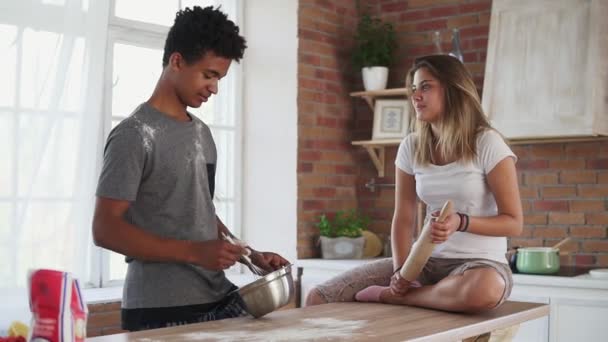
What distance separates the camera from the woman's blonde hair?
2.65 m

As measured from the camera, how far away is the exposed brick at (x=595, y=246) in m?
3.95

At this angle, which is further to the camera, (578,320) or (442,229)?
(578,320)

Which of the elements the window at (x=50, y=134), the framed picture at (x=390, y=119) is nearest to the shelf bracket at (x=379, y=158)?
the framed picture at (x=390, y=119)

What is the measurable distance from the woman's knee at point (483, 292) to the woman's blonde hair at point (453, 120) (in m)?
0.39

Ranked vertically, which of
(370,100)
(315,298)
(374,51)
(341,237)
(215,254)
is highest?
(374,51)

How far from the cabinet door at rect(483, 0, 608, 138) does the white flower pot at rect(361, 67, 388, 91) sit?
0.66m

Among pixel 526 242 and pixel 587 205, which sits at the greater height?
pixel 587 205

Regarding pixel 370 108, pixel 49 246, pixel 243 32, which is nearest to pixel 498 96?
pixel 370 108

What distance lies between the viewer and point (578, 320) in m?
3.44

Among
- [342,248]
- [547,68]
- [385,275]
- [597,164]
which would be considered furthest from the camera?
[342,248]

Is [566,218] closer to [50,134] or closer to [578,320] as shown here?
[578,320]

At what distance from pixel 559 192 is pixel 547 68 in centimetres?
65

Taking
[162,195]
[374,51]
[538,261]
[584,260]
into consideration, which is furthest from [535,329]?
[162,195]

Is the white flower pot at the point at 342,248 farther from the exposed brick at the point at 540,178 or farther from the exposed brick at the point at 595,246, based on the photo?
the exposed brick at the point at 595,246
